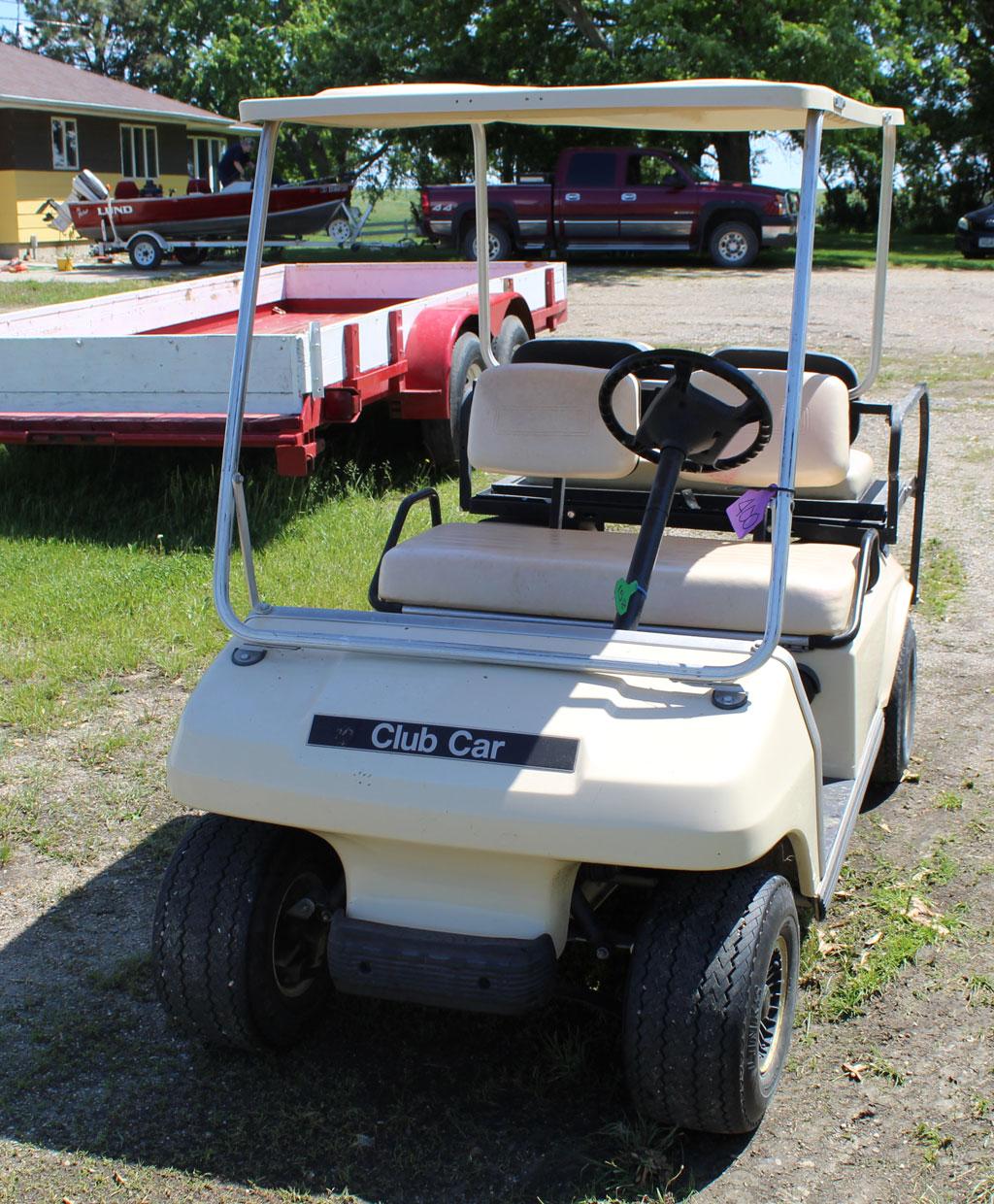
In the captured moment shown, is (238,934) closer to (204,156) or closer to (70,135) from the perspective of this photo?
(70,135)

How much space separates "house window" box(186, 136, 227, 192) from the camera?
33.0m

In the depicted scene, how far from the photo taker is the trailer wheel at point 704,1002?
250cm


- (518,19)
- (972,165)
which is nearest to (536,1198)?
(518,19)

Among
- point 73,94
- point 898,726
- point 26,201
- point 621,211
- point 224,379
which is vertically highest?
point 73,94

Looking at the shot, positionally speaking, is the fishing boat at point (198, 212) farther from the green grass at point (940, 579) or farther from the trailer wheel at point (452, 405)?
the green grass at point (940, 579)

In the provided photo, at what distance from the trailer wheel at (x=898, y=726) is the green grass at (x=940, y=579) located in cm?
142

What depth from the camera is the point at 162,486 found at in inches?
277

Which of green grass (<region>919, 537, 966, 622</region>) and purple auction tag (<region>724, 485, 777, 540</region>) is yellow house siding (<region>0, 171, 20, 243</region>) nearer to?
green grass (<region>919, 537, 966, 622</region>)

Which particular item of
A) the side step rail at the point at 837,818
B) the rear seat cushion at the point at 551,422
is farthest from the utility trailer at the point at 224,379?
the side step rail at the point at 837,818

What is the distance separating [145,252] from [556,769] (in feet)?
63.7

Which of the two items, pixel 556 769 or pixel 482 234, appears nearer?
pixel 556 769

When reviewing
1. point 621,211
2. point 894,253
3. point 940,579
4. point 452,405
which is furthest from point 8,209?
point 940,579

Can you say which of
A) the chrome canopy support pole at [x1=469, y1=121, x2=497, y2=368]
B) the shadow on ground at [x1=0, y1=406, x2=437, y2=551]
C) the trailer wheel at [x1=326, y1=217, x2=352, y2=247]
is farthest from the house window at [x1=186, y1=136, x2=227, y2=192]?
the chrome canopy support pole at [x1=469, y1=121, x2=497, y2=368]

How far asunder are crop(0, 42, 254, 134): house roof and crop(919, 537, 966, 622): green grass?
22572 mm
